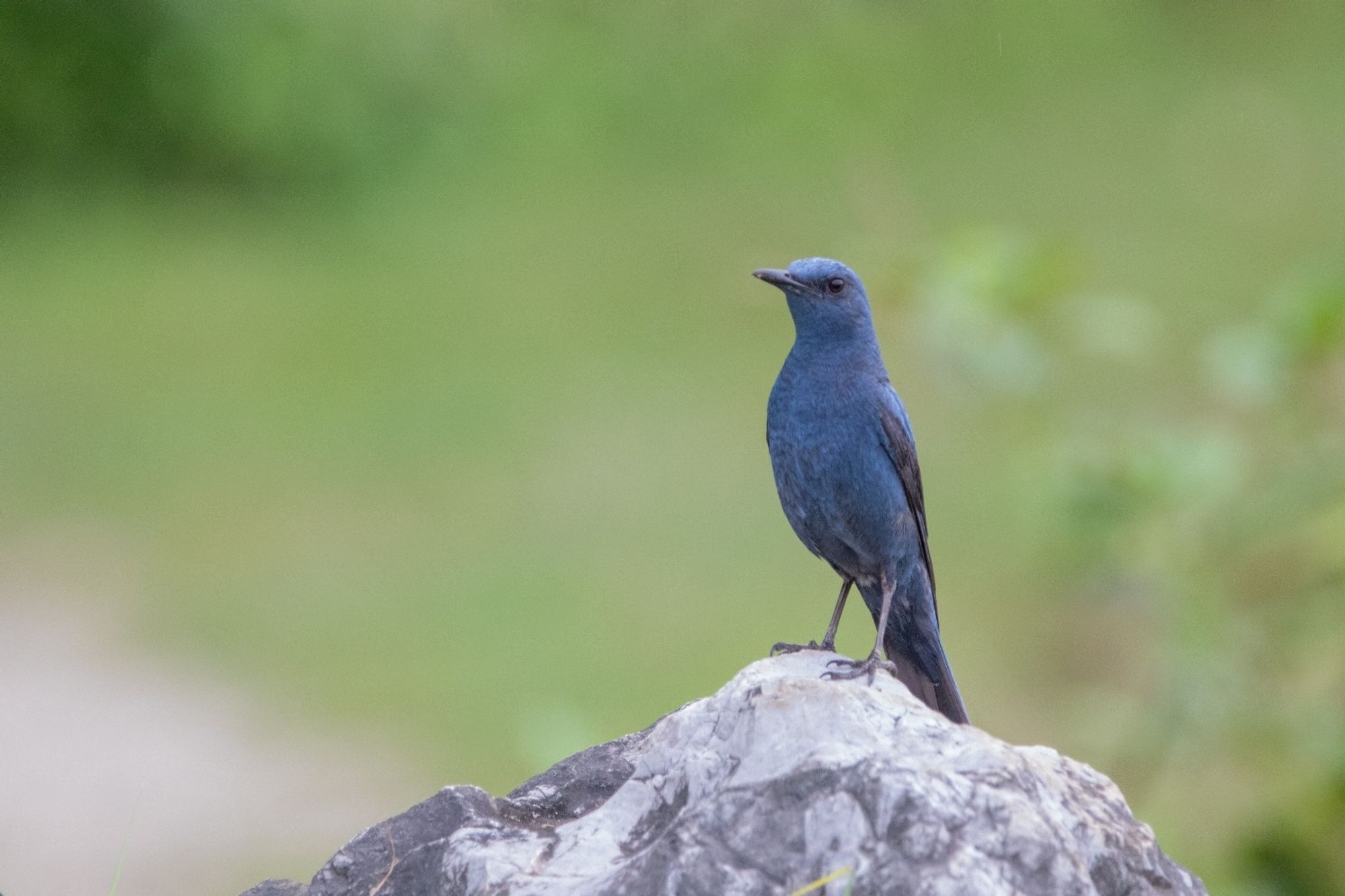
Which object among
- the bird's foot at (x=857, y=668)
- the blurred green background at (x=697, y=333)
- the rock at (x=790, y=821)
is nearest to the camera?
the rock at (x=790, y=821)

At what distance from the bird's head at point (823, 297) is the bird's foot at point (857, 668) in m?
0.76

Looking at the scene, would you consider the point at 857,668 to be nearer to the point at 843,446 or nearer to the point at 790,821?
the point at 843,446

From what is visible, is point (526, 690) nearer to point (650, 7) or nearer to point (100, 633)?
point (100, 633)

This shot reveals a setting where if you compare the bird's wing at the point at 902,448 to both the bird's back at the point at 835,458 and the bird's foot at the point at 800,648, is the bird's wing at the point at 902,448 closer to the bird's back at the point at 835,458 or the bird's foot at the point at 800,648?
the bird's back at the point at 835,458

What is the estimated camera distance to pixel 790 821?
2.80 metres

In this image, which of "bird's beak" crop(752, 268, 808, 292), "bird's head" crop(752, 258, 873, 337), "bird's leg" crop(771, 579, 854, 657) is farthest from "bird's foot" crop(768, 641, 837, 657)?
"bird's beak" crop(752, 268, 808, 292)

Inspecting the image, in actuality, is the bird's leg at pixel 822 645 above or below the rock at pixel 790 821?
above

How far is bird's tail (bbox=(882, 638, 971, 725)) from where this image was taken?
3977mm

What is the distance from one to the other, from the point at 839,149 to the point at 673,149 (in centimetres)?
123

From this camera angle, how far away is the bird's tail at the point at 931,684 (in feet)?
13.0

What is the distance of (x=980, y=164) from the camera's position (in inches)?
483

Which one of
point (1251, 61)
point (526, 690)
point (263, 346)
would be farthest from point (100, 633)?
point (1251, 61)

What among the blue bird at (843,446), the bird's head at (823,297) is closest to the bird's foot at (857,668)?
the blue bird at (843,446)

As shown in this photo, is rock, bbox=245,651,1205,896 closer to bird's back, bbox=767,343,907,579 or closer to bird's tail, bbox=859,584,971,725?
bird's back, bbox=767,343,907,579
